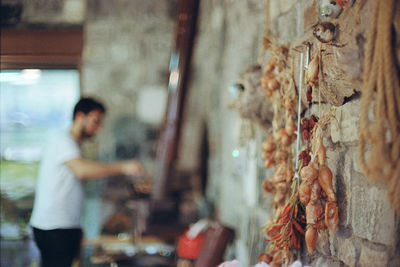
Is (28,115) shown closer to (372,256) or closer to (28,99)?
(28,99)

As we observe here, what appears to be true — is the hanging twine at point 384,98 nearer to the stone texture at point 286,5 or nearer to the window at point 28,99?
the stone texture at point 286,5

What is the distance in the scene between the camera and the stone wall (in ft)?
2.95

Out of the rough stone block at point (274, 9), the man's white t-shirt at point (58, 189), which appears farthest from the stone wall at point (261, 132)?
the man's white t-shirt at point (58, 189)

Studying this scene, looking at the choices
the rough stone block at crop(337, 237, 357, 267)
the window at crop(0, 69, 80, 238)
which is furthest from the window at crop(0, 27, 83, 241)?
the rough stone block at crop(337, 237, 357, 267)

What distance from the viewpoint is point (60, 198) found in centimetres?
228

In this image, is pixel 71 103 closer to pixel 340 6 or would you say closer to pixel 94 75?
pixel 94 75

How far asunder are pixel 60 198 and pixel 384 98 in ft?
6.31

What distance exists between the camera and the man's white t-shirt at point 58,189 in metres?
2.27

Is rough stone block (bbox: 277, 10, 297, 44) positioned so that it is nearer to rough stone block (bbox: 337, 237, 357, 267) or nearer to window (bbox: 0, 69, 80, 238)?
rough stone block (bbox: 337, 237, 357, 267)

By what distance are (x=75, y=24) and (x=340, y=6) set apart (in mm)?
3156

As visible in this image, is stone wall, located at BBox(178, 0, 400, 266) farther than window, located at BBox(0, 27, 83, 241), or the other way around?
window, located at BBox(0, 27, 83, 241)

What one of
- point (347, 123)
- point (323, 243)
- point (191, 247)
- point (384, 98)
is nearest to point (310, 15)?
point (347, 123)

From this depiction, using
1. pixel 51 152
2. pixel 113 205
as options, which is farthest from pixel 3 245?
pixel 51 152

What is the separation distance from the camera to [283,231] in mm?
1159
